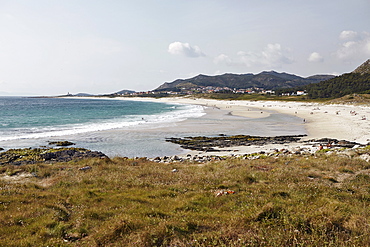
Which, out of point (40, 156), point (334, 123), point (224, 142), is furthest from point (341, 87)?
point (40, 156)

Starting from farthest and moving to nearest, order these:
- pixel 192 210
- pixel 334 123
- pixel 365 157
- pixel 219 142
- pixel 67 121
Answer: pixel 67 121 < pixel 334 123 < pixel 219 142 < pixel 365 157 < pixel 192 210

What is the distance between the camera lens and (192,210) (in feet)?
26.7

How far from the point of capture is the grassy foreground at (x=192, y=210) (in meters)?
5.79

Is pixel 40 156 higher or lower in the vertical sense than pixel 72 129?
higher

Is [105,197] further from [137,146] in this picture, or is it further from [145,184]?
[137,146]

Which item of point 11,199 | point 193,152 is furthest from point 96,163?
point 193,152

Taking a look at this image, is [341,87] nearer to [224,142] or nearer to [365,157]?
[224,142]

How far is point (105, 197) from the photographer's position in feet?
32.1

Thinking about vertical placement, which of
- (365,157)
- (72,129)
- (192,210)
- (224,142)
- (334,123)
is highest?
(192,210)

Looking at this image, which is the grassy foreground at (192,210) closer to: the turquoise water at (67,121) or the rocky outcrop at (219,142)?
the rocky outcrop at (219,142)

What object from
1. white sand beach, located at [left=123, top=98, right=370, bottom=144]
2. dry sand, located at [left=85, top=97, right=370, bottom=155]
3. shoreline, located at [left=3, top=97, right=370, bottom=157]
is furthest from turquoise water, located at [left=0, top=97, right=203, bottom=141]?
white sand beach, located at [left=123, top=98, right=370, bottom=144]

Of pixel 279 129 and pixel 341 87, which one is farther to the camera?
pixel 341 87

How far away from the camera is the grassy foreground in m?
5.79

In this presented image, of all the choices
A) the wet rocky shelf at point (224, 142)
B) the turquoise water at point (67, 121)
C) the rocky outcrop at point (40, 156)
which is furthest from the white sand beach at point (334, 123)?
the turquoise water at point (67, 121)
